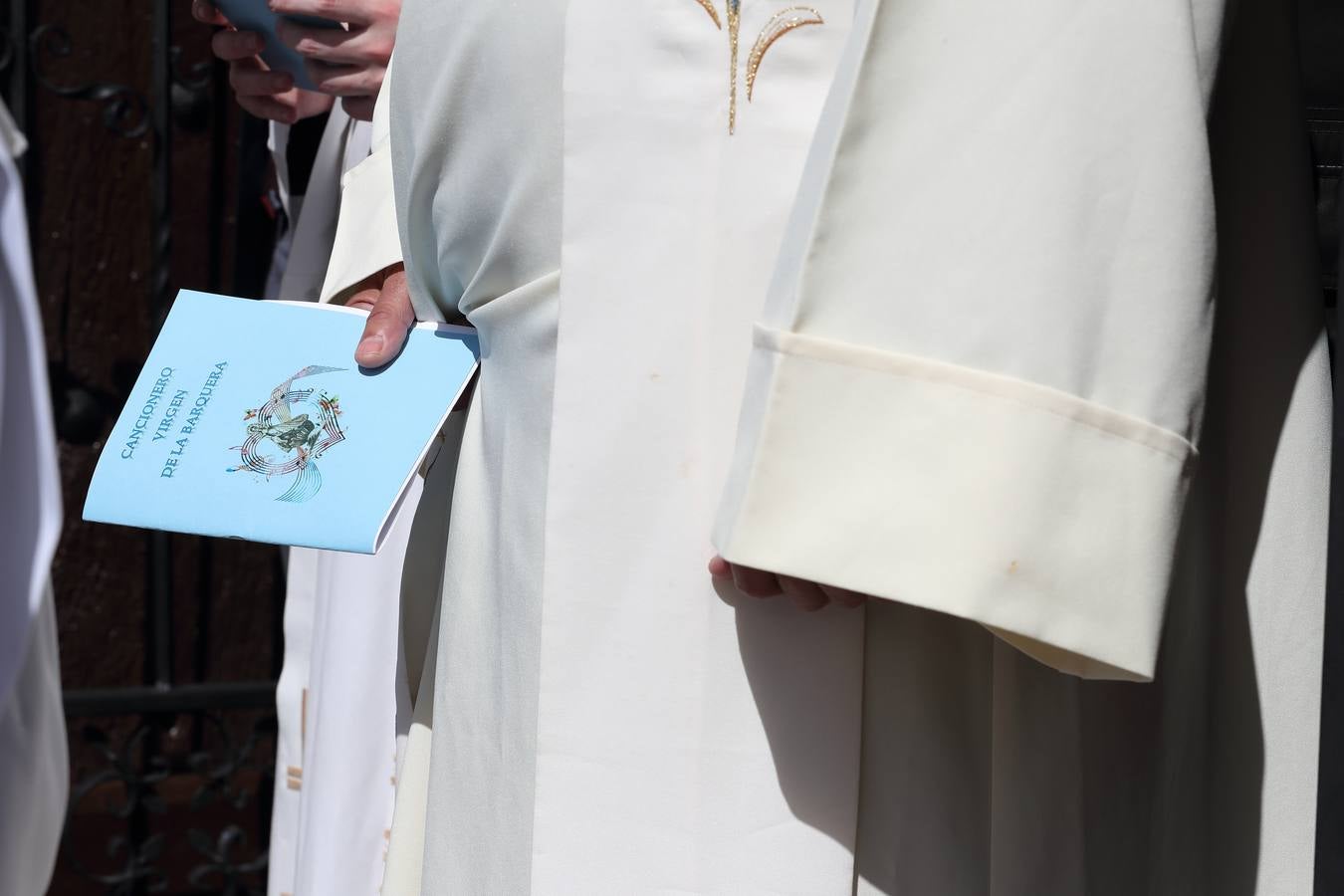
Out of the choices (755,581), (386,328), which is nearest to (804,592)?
(755,581)

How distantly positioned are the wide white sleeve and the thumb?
0.46 feet

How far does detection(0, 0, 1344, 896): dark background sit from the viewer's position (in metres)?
2.70

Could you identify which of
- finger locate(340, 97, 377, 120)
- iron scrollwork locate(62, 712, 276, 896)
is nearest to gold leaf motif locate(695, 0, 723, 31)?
finger locate(340, 97, 377, 120)

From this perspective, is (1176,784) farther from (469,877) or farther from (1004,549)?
(469,877)

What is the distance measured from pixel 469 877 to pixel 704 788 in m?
0.27

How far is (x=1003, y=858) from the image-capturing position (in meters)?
0.95

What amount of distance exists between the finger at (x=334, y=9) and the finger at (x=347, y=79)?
0.23 ft

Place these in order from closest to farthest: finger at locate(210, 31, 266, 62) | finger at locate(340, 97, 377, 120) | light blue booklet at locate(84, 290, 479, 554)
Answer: light blue booklet at locate(84, 290, 479, 554) < finger at locate(340, 97, 377, 120) < finger at locate(210, 31, 266, 62)

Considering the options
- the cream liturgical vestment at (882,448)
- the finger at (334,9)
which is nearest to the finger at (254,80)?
the finger at (334,9)

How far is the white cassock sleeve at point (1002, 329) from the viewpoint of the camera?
0.80 m

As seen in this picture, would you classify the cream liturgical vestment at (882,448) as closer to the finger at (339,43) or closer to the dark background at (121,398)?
the finger at (339,43)

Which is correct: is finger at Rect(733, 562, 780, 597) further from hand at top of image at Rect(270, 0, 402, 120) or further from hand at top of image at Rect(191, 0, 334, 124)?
hand at top of image at Rect(191, 0, 334, 124)

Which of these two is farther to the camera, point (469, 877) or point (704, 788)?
point (469, 877)

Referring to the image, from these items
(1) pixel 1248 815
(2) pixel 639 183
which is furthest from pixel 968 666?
(2) pixel 639 183
